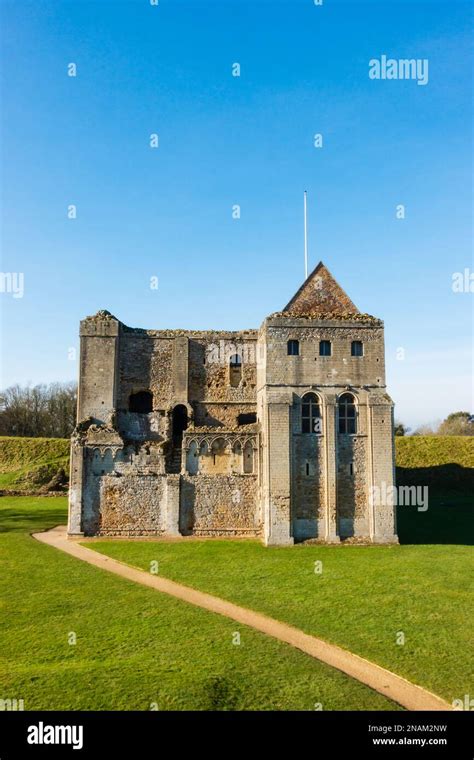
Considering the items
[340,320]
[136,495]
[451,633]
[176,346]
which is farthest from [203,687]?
[176,346]

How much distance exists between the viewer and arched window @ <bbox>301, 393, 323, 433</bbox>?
2858cm

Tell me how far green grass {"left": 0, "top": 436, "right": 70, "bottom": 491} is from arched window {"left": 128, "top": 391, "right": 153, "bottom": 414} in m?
19.2

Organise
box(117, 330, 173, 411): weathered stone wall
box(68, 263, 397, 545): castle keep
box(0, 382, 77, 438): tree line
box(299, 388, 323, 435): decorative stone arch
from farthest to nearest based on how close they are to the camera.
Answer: box(0, 382, 77, 438): tree line → box(117, 330, 173, 411): weathered stone wall → box(299, 388, 323, 435): decorative stone arch → box(68, 263, 397, 545): castle keep

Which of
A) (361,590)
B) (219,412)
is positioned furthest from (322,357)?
(361,590)

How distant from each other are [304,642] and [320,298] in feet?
67.2

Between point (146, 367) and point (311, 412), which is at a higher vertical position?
point (146, 367)

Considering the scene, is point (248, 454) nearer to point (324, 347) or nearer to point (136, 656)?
point (324, 347)

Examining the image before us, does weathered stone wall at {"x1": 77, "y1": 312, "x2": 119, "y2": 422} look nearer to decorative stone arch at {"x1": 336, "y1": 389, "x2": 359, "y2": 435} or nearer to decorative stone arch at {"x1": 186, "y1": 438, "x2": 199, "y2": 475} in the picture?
decorative stone arch at {"x1": 186, "y1": 438, "x2": 199, "y2": 475}

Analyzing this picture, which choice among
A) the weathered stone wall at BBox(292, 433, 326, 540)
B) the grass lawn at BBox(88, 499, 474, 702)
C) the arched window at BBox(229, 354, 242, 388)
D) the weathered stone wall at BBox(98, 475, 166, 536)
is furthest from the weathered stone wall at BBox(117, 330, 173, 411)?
the grass lawn at BBox(88, 499, 474, 702)

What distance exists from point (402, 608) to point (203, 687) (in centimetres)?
826

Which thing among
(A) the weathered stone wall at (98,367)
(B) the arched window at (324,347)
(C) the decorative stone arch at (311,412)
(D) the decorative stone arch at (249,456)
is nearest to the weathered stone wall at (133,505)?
(D) the decorative stone arch at (249,456)

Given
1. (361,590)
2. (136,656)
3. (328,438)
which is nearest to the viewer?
(136,656)

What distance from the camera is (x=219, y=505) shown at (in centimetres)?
2908

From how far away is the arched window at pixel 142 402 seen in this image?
3362 cm
